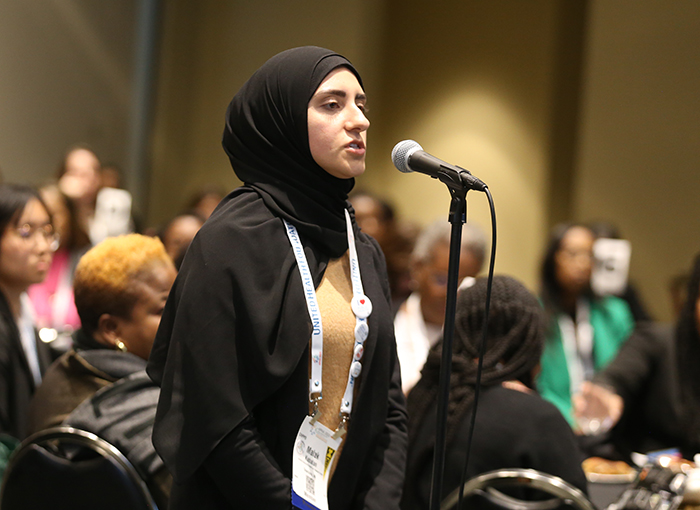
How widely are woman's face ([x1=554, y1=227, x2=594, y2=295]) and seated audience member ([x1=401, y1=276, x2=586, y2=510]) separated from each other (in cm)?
232

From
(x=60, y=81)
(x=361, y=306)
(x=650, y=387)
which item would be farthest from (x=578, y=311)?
(x=60, y=81)

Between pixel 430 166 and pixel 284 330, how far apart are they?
36 centimetres

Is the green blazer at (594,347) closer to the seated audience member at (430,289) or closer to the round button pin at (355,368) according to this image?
the seated audience member at (430,289)

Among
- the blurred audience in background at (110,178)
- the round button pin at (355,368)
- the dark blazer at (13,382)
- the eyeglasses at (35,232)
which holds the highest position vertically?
the round button pin at (355,368)

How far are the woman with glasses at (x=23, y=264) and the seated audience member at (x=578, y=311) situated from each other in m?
2.32

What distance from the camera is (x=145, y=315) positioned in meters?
1.90

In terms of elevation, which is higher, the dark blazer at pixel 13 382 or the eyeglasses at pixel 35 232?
the eyeglasses at pixel 35 232

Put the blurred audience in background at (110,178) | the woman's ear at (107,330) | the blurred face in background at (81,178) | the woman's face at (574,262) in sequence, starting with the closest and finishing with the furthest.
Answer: the woman's ear at (107,330), the woman's face at (574,262), the blurred face in background at (81,178), the blurred audience in background at (110,178)

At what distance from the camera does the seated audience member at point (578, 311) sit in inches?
152

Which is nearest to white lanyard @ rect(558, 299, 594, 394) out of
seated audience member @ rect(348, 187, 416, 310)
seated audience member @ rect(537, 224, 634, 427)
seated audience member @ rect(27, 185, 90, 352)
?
seated audience member @ rect(537, 224, 634, 427)

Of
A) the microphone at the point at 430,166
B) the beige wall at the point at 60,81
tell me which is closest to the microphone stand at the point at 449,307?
the microphone at the point at 430,166

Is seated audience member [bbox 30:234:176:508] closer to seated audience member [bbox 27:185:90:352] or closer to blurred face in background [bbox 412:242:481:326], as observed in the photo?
blurred face in background [bbox 412:242:481:326]

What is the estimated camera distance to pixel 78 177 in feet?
15.5

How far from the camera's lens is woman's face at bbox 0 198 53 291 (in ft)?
8.48
